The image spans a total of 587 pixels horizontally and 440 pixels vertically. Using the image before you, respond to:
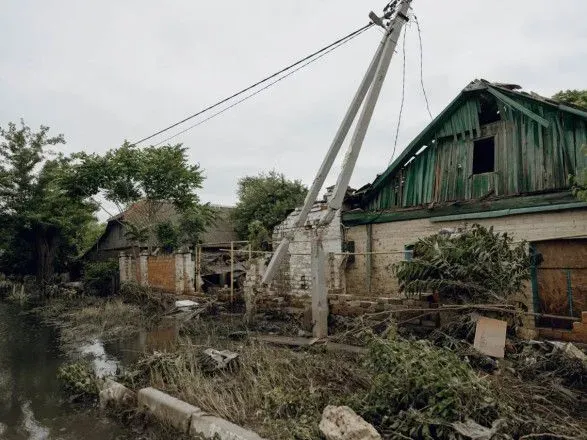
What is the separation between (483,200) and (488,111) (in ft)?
8.32

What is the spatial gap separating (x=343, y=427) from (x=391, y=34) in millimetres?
7612

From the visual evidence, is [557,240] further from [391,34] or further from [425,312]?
[391,34]

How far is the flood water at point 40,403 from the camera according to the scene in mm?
4383

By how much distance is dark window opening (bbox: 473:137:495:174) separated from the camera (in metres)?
10.2

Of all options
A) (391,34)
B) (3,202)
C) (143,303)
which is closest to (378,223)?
(391,34)

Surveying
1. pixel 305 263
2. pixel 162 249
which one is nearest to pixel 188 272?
pixel 305 263

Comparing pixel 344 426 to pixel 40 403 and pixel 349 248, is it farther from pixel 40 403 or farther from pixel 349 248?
pixel 349 248

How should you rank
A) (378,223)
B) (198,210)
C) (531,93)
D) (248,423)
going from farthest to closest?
1. (198,210)
2. (378,223)
3. (531,93)
4. (248,423)

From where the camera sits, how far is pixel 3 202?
21047mm

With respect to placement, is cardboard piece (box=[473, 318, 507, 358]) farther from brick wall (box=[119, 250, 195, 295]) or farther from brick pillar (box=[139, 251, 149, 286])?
brick pillar (box=[139, 251, 149, 286])

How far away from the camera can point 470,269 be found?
6.17m

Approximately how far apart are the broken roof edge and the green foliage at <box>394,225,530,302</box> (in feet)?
13.1

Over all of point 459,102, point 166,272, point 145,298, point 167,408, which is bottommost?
point 145,298

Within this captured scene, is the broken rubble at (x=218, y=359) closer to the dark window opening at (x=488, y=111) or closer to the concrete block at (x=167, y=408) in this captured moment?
the concrete block at (x=167, y=408)
